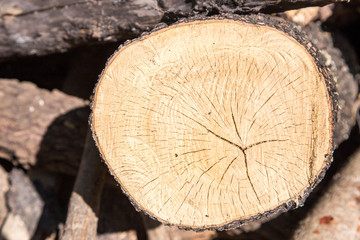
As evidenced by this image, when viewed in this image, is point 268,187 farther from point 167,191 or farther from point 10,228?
point 10,228

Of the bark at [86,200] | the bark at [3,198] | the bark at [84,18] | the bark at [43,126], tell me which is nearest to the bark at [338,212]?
the bark at [43,126]

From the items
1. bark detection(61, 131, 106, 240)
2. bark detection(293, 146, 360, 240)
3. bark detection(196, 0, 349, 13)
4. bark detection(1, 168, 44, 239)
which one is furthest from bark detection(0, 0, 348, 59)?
bark detection(293, 146, 360, 240)

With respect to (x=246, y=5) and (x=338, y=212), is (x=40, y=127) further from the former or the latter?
(x=338, y=212)

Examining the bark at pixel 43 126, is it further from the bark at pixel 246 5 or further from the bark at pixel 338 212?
the bark at pixel 246 5

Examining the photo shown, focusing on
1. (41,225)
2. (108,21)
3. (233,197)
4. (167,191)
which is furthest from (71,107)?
(233,197)

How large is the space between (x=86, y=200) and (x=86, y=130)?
543mm

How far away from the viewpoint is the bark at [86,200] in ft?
6.04

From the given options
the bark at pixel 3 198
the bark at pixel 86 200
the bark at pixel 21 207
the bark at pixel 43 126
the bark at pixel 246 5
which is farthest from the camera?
the bark at pixel 3 198

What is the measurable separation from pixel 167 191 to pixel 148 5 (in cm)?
98

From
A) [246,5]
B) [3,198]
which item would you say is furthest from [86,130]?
[246,5]

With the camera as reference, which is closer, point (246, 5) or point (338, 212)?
point (246, 5)

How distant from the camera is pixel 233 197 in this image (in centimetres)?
142

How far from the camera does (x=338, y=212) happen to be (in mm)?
1979

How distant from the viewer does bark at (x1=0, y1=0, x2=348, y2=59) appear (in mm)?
1734
